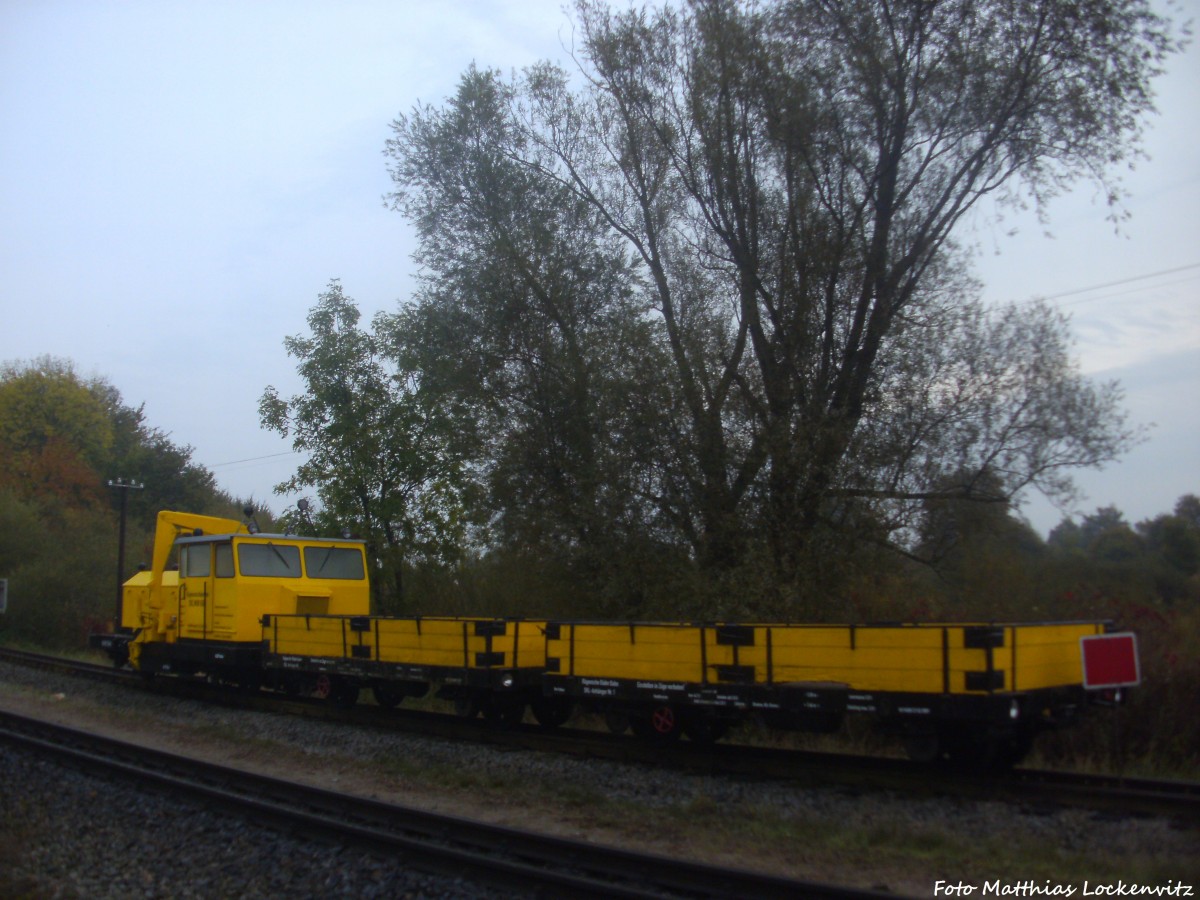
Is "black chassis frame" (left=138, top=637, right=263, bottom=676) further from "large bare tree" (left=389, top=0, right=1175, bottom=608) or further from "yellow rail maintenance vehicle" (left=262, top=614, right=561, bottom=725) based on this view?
"large bare tree" (left=389, top=0, right=1175, bottom=608)

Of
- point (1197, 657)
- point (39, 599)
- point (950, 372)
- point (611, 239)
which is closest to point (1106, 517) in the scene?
point (950, 372)

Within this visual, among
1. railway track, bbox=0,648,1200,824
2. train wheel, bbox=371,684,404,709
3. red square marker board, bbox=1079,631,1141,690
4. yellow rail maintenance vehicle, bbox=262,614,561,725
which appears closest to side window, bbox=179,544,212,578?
yellow rail maintenance vehicle, bbox=262,614,561,725

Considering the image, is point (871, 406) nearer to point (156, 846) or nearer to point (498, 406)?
point (498, 406)

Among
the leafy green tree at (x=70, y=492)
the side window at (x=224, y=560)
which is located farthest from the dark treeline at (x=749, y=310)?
the leafy green tree at (x=70, y=492)

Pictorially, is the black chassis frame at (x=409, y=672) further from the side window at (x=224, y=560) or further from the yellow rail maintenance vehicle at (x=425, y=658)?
the side window at (x=224, y=560)

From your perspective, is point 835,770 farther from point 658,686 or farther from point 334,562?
point 334,562

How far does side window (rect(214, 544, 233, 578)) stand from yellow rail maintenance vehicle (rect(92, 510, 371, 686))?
2 cm

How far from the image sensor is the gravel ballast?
665cm

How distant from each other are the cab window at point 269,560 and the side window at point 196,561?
0.85m

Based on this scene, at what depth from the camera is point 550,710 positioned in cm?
1273

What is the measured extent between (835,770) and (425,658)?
5.49m

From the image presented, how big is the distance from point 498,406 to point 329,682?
6.70 metres

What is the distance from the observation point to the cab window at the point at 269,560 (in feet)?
50.6

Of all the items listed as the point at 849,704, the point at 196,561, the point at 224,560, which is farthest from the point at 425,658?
the point at 196,561
